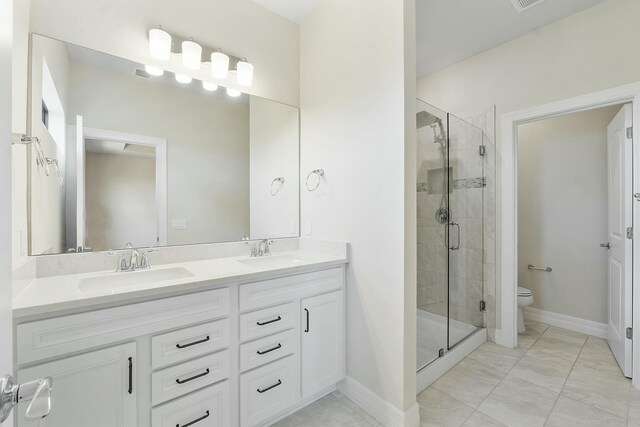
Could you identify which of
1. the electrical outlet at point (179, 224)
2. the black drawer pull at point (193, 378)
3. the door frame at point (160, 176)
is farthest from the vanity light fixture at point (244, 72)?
the black drawer pull at point (193, 378)

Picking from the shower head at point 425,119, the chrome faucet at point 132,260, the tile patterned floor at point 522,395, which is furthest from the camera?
the shower head at point 425,119

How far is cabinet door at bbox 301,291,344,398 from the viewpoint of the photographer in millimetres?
1732

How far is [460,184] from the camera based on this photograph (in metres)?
2.78

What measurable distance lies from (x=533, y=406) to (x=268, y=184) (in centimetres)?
233

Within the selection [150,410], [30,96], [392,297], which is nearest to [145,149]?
[30,96]

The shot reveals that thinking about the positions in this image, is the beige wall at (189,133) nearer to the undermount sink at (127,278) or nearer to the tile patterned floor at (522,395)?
the undermount sink at (127,278)

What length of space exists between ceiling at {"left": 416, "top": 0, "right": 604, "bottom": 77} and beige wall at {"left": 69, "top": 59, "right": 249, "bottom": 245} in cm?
175

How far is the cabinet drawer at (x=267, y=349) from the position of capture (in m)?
1.49

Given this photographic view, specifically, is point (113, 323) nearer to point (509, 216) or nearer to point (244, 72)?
point (244, 72)

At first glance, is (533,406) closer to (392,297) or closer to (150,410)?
(392,297)

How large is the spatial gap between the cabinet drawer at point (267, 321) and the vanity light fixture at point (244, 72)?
62.5 inches

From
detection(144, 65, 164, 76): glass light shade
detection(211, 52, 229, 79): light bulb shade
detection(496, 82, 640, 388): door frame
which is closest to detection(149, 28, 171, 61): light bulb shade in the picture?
detection(144, 65, 164, 76): glass light shade

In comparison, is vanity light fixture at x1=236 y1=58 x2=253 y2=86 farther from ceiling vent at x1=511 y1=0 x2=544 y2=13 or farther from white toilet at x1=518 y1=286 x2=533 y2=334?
white toilet at x1=518 y1=286 x2=533 y2=334

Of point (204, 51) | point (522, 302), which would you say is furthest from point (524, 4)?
point (522, 302)
